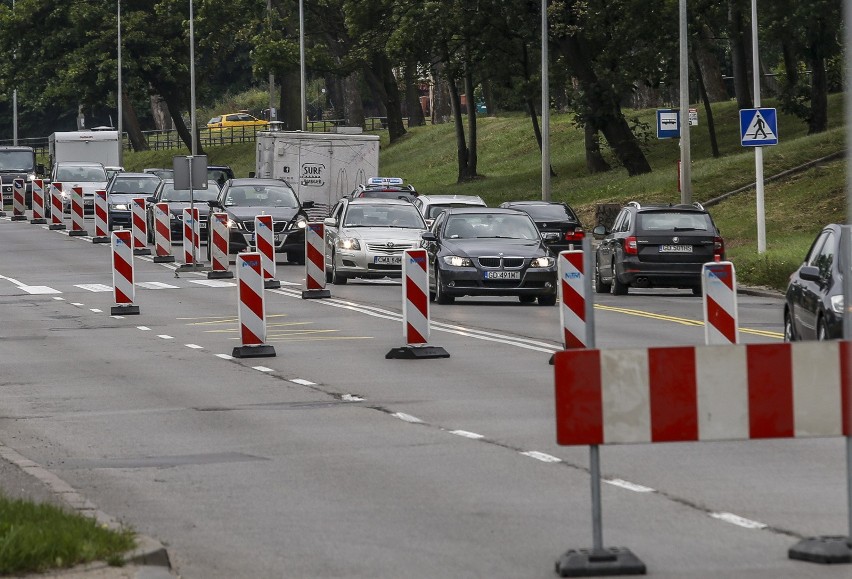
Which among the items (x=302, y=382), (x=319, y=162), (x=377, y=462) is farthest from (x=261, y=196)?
(x=377, y=462)

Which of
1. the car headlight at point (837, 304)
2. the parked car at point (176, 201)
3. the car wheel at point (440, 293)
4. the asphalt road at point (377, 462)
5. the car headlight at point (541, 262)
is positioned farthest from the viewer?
the parked car at point (176, 201)

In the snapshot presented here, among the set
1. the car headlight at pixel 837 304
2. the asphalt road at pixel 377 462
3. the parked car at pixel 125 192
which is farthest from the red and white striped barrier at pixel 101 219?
the car headlight at pixel 837 304

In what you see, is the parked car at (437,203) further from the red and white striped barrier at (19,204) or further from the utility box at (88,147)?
the utility box at (88,147)

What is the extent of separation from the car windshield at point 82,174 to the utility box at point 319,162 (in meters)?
11.8

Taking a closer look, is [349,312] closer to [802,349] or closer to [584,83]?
[802,349]

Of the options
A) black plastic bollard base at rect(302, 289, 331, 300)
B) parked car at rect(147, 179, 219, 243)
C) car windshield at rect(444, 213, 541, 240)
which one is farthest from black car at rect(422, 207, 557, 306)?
parked car at rect(147, 179, 219, 243)

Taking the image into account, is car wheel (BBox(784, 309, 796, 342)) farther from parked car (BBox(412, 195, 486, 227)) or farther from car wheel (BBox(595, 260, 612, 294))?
parked car (BBox(412, 195, 486, 227))

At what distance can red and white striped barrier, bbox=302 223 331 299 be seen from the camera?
29250mm

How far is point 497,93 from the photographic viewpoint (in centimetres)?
8344

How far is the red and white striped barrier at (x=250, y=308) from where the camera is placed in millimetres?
19734

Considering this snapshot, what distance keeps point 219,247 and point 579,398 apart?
27442mm

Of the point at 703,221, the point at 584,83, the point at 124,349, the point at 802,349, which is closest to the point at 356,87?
the point at 584,83

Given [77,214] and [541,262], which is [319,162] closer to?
[77,214]

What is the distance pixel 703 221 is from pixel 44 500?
892 inches
